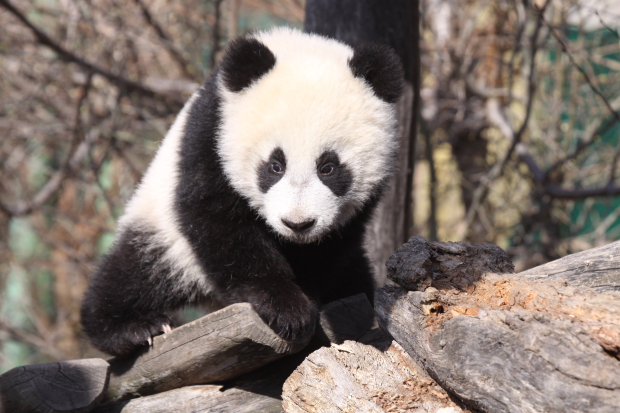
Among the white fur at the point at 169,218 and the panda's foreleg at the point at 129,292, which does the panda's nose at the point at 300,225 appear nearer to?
the white fur at the point at 169,218

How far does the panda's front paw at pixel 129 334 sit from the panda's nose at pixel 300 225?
1.03 metres

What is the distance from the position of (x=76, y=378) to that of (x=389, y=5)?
282 centimetres

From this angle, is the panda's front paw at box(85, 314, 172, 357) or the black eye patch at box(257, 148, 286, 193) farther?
the panda's front paw at box(85, 314, 172, 357)

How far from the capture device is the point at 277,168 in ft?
8.81

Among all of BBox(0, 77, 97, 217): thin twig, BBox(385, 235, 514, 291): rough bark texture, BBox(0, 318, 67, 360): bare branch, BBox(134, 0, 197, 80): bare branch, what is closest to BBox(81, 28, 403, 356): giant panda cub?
BBox(385, 235, 514, 291): rough bark texture

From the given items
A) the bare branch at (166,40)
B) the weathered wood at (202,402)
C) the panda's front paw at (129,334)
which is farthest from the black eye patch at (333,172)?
the bare branch at (166,40)

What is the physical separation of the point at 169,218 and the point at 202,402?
3.09 ft

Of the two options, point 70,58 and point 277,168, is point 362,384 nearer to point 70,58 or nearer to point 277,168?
point 277,168

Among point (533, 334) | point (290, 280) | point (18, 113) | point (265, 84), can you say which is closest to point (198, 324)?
point (290, 280)

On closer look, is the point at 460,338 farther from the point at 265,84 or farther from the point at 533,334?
the point at 265,84

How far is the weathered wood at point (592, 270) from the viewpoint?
2553 millimetres

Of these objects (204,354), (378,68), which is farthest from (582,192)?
(204,354)

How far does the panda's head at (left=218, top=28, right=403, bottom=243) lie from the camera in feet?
8.50

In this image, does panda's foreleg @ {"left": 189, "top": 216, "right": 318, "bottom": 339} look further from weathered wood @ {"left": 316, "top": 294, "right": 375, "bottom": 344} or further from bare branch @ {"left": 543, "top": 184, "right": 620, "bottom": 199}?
bare branch @ {"left": 543, "top": 184, "right": 620, "bottom": 199}
